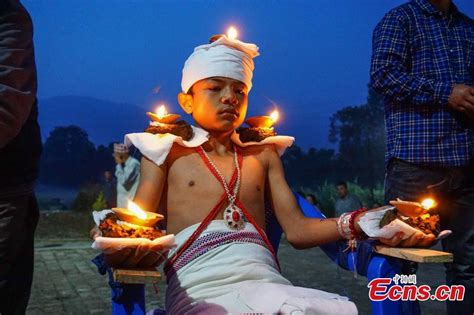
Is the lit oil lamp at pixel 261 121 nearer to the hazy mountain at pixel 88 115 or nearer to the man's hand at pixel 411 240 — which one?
the man's hand at pixel 411 240

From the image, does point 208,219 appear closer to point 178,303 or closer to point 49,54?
point 178,303

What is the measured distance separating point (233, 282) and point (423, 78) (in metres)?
1.60

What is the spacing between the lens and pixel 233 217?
2508mm

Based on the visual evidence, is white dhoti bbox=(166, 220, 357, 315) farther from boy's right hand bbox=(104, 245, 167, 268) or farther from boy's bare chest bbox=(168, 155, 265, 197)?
boy's right hand bbox=(104, 245, 167, 268)

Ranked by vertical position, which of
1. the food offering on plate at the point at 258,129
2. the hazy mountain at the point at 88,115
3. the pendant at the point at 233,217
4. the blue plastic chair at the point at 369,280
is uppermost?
the food offering on plate at the point at 258,129

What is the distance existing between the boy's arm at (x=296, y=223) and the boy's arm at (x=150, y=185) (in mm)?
620

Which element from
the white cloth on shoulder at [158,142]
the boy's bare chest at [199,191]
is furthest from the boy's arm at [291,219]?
the white cloth on shoulder at [158,142]

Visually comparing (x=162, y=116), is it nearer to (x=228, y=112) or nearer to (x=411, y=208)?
(x=228, y=112)

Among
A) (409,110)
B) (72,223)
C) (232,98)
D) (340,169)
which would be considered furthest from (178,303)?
(340,169)

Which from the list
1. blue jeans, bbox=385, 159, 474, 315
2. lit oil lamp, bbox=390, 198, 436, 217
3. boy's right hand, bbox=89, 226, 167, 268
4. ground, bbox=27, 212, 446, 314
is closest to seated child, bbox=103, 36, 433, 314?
lit oil lamp, bbox=390, 198, 436, 217

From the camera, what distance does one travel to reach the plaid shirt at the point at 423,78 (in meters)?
2.83

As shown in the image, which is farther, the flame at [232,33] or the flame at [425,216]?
the flame at [232,33]

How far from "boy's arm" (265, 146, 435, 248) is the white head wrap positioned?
19.1 inches

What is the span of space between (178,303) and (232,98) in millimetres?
1053
